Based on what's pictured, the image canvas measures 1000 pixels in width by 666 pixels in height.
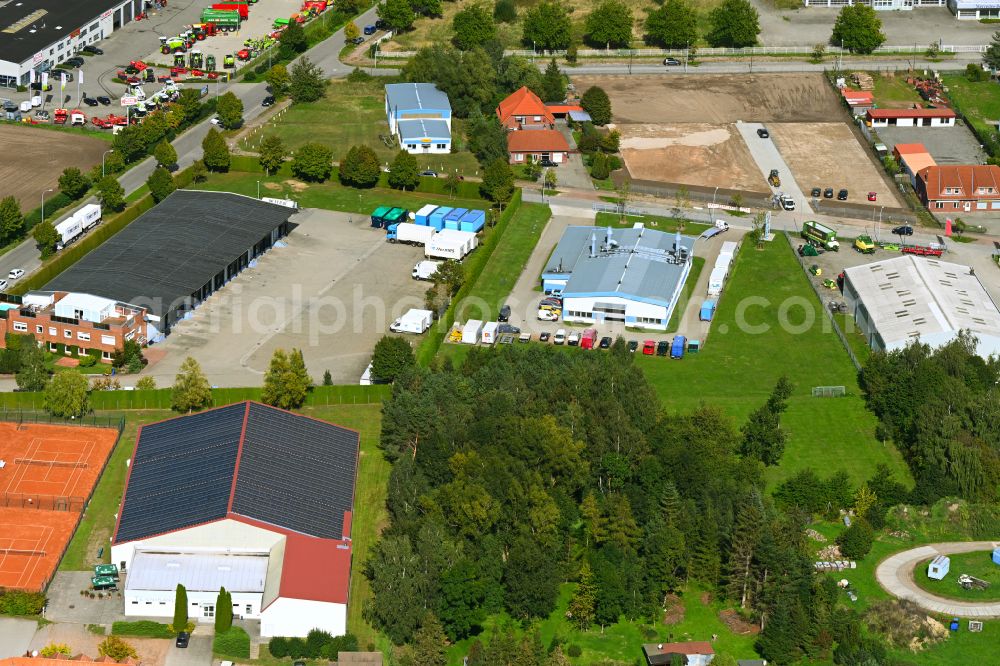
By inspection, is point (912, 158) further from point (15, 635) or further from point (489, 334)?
point (15, 635)

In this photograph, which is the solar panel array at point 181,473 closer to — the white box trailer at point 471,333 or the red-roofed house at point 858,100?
the white box trailer at point 471,333

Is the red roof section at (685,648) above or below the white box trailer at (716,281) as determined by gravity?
above

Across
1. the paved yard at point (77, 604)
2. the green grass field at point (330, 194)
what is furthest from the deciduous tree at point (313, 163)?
the paved yard at point (77, 604)

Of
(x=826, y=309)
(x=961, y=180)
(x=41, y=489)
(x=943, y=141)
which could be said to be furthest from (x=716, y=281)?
(x=41, y=489)

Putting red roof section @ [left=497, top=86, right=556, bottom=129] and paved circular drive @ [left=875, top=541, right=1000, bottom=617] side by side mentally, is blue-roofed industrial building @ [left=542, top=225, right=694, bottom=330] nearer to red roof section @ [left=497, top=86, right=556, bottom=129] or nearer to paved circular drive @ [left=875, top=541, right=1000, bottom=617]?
red roof section @ [left=497, top=86, right=556, bottom=129]

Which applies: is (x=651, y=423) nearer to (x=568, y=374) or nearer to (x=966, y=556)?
(x=568, y=374)

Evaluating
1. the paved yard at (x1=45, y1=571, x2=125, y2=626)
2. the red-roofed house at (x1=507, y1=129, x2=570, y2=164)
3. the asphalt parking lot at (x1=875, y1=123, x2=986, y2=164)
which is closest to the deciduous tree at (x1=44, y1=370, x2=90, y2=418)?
the paved yard at (x1=45, y1=571, x2=125, y2=626)
